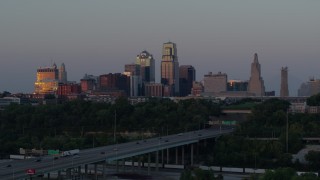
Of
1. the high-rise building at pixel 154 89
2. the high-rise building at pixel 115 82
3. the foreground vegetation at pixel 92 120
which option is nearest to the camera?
the foreground vegetation at pixel 92 120

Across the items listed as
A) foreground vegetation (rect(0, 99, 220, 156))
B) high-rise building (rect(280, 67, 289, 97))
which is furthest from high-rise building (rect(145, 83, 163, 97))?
foreground vegetation (rect(0, 99, 220, 156))

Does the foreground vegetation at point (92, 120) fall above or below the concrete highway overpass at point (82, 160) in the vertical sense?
above

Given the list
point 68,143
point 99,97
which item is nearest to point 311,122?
point 68,143

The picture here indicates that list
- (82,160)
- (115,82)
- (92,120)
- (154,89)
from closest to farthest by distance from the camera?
(82,160)
(92,120)
(115,82)
(154,89)

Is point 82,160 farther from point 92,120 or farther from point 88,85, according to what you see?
point 88,85

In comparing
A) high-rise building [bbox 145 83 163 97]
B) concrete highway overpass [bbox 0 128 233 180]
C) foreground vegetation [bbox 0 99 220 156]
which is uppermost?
high-rise building [bbox 145 83 163 97]

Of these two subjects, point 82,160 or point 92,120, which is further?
point 92,120

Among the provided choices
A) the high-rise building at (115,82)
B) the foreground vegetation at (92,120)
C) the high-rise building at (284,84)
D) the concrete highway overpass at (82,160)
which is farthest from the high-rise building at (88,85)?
the concrete highway overpass at (82,160)

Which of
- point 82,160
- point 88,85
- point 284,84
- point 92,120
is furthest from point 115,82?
point 82,160

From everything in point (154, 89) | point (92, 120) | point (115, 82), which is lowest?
point (92, 120)

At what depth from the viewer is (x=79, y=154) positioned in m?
50.0

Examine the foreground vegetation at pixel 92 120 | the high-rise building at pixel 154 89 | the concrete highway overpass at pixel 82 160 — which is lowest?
the concrete highway overpass at pixel 82 160

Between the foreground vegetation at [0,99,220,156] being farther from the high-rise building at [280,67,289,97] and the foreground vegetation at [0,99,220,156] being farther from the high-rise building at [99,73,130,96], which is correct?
the high-rise building at [280,67,289,97]

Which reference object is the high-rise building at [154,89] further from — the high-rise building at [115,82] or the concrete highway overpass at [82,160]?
the concrete highway overpass at [82,160]
